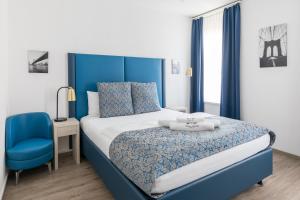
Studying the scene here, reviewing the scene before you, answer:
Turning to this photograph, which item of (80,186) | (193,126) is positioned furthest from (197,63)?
(80,186)

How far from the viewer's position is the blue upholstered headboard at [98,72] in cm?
324

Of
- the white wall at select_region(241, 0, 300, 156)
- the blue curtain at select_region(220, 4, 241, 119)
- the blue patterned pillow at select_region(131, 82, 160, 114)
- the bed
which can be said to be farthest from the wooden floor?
the blue curtain at select_region(220, 4, 241, 119)

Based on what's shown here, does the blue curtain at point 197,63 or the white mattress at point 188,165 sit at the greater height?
the blue curtain at point 197,63

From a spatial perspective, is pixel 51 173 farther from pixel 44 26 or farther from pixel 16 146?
pixel 44 26

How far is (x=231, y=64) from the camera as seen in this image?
12.8ft

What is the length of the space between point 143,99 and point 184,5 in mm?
2130

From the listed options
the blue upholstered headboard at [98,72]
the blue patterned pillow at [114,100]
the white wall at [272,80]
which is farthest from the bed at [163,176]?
the white wall at [272,80]

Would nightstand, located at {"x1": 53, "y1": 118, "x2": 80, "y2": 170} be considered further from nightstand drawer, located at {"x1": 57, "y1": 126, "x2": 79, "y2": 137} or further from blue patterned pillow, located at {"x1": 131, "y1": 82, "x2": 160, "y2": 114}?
blue patterned pillow, located at {"x1": 131, "y1": 82, "x2": 160, "y2": 114}

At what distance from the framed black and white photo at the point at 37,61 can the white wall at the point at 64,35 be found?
64mm

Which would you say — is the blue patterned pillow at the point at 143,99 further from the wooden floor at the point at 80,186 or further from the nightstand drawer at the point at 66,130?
the wooden floor at the point at 80,186

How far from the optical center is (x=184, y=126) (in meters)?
2.12

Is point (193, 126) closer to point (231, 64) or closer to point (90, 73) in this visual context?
point (90, 73)

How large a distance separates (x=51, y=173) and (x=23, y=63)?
1653mm

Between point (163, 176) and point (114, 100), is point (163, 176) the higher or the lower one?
→ the lower one
